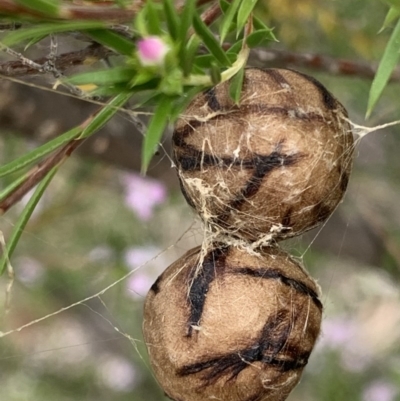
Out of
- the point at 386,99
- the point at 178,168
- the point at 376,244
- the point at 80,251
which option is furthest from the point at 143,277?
the point at 178,168

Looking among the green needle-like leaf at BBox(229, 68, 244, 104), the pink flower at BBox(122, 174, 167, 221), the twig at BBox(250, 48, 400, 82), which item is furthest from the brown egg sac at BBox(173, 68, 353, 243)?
the pink flower at BBox(122, 174, 167, 221)

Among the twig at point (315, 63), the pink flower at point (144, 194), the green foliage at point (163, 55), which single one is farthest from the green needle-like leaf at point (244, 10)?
the pink flower at point (144, 194)

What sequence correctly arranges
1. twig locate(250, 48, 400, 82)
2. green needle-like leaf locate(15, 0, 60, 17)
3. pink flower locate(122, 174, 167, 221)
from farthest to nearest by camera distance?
pink flower locate(122, 174, 167, 221)
twig locate(250, 48, 400, 82)
green needle-like leaf locate(15, 0, 60, 17)

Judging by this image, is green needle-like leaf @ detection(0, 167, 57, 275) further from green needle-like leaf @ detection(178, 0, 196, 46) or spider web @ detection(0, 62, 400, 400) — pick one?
green needle-like leaf @ detection(178, 0, 196, 46)

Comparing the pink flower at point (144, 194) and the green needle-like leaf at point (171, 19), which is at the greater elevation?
the green needle-like leaf at point (171, 19)

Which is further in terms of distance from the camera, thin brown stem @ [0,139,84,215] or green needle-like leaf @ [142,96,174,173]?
thin brown stem @ [0,139,84,215]

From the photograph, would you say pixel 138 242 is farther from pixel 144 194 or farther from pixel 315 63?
pixel 315 63

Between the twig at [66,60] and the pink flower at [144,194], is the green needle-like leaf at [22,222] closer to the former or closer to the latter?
the twig at [66,60]
